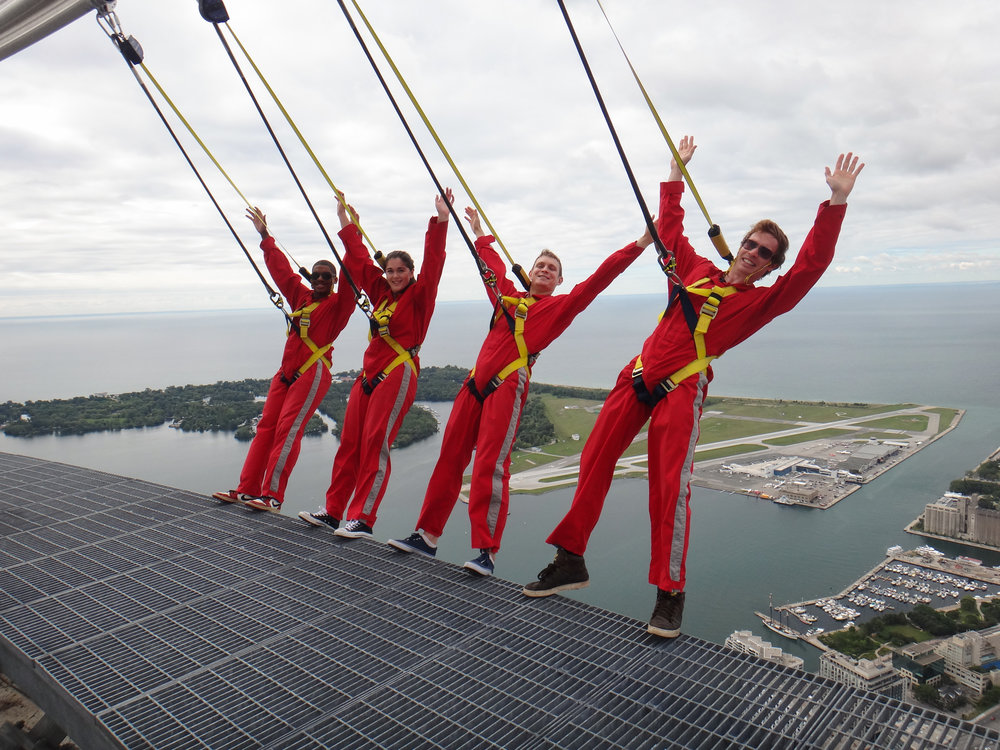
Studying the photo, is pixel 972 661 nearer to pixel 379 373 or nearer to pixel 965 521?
pixel 965 521

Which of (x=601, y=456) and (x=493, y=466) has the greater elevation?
(x=601, y=456)

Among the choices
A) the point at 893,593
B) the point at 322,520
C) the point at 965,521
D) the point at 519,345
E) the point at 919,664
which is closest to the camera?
the point at 519,345

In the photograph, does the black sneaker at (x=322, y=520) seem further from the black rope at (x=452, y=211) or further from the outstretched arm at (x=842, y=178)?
the outstretched arm at (x=842, y=178)

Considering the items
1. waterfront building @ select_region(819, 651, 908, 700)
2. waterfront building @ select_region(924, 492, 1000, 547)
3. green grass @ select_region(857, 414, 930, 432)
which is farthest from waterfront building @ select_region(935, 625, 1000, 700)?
green grass @ select_region(857, 414, 930, 432)

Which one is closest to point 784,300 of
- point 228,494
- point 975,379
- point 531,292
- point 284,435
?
point 531,292

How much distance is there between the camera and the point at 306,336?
323 cm

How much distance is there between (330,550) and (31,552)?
140 cm

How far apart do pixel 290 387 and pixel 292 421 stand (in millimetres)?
190

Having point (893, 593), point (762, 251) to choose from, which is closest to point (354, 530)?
point (762, 251)

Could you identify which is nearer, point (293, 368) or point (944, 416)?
point (293, 368)

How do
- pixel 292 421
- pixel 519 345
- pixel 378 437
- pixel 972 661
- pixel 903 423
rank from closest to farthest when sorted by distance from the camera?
pixel 519 345 → pixel 378 437 → pixel 292 421 → pixel 972 661 → pixel 903 423

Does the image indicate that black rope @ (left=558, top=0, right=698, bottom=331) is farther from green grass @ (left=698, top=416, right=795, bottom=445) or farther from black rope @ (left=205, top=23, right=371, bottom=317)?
green grass @ (left=698, top=416, right=795, bottom=445)

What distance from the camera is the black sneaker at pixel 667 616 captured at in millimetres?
1837

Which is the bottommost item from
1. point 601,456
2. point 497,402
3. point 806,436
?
point 806,436
